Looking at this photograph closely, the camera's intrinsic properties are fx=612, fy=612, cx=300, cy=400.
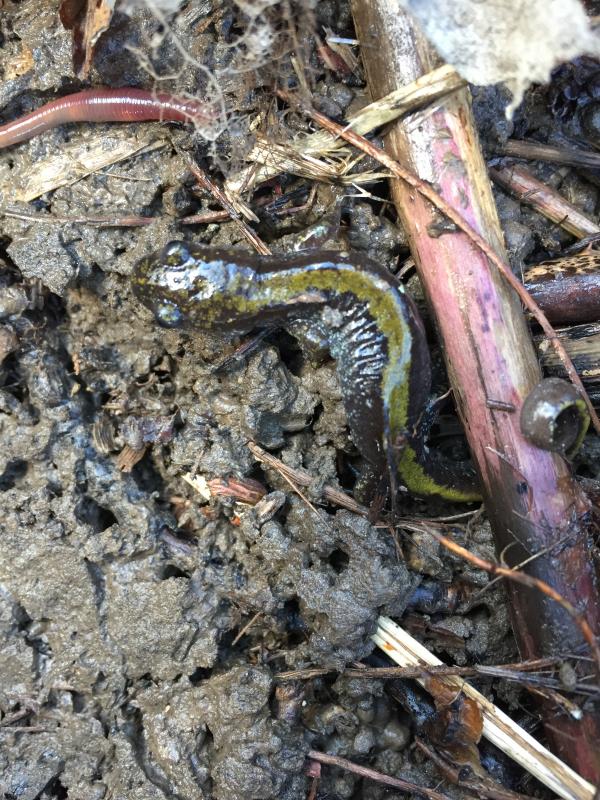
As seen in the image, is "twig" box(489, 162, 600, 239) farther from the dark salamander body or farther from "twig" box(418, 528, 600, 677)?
"twig" box(418, 528, 600, 677)

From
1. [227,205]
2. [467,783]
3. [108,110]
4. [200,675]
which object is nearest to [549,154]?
[227,205]

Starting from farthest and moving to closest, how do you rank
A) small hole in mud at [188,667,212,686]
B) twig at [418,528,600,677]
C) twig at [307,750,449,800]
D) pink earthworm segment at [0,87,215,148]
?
1. small hole in mud at [188,667,212,686]
2. pink earthworm segment at [0,87,215,148]
3. twig at [307,750,449,800]
4. twig at [418,528,600,677]

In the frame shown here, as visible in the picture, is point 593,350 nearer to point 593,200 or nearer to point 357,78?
point 593,200

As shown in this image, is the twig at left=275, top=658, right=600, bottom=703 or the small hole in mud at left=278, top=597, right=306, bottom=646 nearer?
the twig at left=275, top=658, right=600, bottom=703

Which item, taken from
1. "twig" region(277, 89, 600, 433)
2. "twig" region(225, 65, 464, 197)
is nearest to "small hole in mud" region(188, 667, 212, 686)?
"twig" region(277, 89, 600, 433)

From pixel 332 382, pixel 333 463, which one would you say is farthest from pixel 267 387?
pixel 333 463

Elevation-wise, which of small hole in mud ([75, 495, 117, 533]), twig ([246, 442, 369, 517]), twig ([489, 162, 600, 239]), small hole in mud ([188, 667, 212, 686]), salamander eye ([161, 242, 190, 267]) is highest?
salamander eye ([161, 242, 190, 267])
